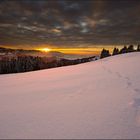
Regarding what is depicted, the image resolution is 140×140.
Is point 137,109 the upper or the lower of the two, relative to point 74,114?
upper

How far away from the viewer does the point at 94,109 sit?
3.34 meters

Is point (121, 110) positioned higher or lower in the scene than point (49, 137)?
higher

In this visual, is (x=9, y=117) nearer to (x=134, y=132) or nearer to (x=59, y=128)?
(x=59, y=128)

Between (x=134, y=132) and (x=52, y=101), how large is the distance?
2210 millimetres

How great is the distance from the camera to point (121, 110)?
3.18m

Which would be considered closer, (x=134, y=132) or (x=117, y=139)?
(x=117, y=139)

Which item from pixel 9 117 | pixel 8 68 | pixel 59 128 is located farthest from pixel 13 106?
pixel 8 68

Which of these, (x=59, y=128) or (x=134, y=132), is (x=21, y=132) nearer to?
(x=59, y=128)

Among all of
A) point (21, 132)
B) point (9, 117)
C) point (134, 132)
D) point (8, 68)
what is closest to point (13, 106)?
point (9, 117)

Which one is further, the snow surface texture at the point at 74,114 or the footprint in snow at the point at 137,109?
the footprint in snow at the point at 137,109

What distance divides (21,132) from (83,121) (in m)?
1.11

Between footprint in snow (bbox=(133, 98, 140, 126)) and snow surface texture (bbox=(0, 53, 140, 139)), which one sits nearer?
snow surface texture (bbox=(0, 53, 140, 139))

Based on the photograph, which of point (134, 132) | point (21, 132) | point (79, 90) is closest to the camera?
point (134, 132)

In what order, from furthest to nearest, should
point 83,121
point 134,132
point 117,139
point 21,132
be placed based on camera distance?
1. point 83,121
2. point 21,132
3. point 134,132
4. point 117,139
